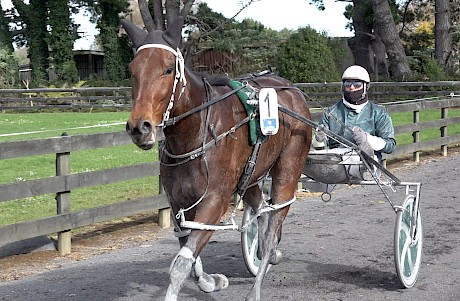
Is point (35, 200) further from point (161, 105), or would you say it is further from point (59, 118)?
point (59, 118)

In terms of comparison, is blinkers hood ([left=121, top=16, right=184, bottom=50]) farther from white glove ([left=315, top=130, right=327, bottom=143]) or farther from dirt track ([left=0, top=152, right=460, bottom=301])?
white glove ([left=315, top=130, right=327, bottom=143])

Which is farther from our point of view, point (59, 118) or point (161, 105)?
point (59, 118)

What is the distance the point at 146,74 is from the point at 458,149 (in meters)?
15.1

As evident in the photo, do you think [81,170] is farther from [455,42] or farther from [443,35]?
[455,42]

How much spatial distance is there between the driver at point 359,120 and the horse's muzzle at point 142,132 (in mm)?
2802

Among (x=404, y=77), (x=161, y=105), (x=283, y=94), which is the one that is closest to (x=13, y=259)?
(x=283, y=94)

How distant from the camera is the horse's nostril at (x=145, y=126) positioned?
4.73 m

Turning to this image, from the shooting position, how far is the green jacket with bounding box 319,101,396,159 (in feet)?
24.5

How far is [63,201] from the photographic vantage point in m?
8.58

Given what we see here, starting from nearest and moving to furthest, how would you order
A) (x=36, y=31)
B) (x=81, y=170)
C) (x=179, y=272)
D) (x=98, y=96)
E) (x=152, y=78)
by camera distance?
(x=152, y=78)
(x=179, y=272)
(x=81, y=170)
(x=98, y=96)
(x=36, y=31)

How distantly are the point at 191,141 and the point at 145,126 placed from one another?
0.73m

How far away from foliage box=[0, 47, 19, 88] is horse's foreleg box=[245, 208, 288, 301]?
4243cm

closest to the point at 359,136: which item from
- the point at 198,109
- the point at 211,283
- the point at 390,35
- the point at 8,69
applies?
the point at 211,283

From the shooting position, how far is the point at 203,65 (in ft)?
162
